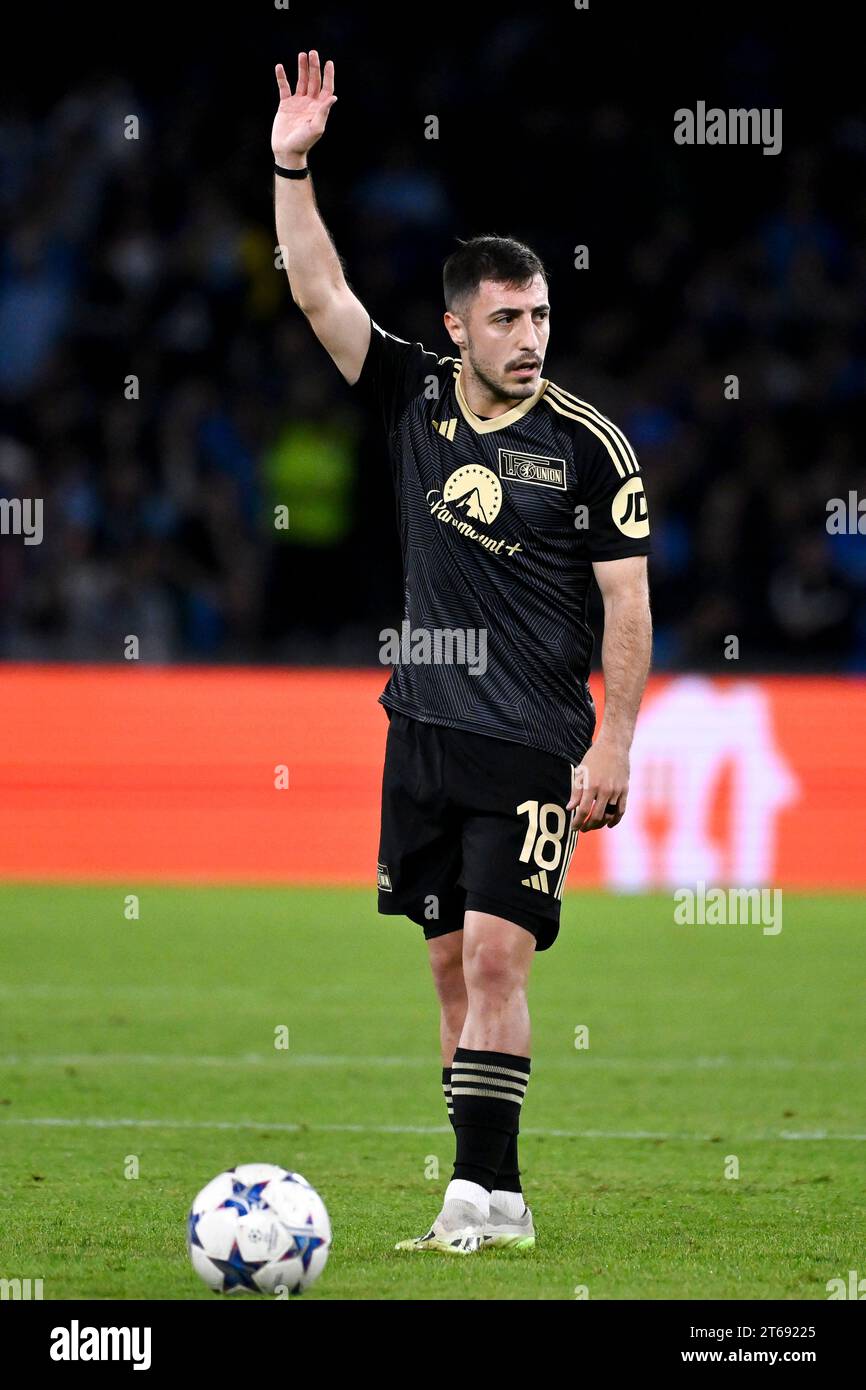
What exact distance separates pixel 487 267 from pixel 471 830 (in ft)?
4.76

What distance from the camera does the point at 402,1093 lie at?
27.7ft

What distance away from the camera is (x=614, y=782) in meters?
5.64

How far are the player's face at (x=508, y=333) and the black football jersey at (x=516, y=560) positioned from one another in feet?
0.38

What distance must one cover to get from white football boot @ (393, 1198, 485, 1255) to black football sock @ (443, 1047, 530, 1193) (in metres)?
0.07

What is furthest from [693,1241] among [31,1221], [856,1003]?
[856,1003]

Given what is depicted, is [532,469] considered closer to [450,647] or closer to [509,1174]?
[450,647]

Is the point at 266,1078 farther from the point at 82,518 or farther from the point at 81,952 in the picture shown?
the point at 82,518

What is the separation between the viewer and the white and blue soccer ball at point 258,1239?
5.11 metres

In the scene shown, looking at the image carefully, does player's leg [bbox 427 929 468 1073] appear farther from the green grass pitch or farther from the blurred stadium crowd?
the blurred stadium crowd

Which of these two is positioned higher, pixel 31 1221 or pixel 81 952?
pixel 81 952

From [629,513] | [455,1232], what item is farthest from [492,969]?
[629,513]
